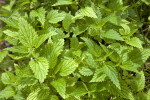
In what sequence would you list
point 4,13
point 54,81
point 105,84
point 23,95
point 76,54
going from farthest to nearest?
point 4,13 < point 23,95 < point 76,54 < point 105,84 < point 54,81

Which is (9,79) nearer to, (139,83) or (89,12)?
(89,12)

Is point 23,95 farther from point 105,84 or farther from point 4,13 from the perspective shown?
point 4,13

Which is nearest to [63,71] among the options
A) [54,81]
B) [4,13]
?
[54,81]

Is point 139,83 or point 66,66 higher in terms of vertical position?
point 66,66

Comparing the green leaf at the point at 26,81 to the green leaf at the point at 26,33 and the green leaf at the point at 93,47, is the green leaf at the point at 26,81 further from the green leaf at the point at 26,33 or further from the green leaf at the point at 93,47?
the green leaf at the point at 93,47

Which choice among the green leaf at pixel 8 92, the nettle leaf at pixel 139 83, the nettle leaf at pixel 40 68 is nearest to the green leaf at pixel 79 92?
the nettle leaf at pixel 40 68

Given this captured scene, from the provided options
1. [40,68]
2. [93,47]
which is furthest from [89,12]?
[40,68]
